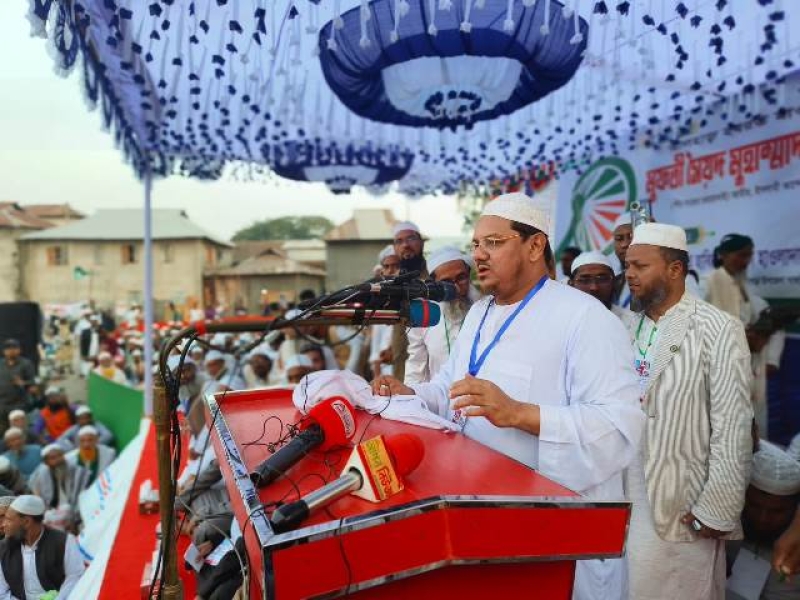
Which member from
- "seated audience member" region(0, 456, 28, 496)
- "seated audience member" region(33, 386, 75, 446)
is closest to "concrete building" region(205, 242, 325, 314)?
"seated audience member" region(33, 386, 75, 446)

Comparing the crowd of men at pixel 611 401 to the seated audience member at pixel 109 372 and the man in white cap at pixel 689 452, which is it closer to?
the man in white cap at pixel 689 452

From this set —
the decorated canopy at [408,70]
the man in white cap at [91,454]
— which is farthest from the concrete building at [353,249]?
the decorated canopy at [408,70]

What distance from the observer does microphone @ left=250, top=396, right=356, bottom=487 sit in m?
1.49

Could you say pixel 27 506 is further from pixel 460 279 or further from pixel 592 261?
pixel 592 261

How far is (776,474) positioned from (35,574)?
537cm

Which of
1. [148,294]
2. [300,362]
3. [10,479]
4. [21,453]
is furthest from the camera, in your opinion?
[21,453]

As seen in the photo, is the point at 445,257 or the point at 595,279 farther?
the point at 445,257

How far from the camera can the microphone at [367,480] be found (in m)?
1.17

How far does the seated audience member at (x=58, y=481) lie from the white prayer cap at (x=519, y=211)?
809cm

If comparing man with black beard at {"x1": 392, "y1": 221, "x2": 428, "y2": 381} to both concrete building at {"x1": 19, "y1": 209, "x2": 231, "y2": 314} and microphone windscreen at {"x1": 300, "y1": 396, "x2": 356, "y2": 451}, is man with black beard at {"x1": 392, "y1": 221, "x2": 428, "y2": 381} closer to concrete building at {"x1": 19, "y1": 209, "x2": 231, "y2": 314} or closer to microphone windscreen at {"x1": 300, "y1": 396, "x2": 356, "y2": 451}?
microphone windscreen at {"x1": 300, "y1": 396, "x2": 356, "y2": 451}

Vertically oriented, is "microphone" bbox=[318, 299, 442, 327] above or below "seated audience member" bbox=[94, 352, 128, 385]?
above

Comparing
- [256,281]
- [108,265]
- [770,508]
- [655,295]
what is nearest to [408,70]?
[655,295]

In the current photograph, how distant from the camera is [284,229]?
206 feet

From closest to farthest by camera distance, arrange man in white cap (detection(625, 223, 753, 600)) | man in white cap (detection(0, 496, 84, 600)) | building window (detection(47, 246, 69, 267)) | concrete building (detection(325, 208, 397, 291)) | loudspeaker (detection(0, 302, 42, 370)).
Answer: man in white cap (detection(625, 223, 753, 600)), man in white cap (detection(0, 496, 84, 600)), loudspeaker (detection(0, 302, 42, 370)), concrete building (detection(325, 208, 397, 291)), building window (detection(47, 246, 69, 267))
